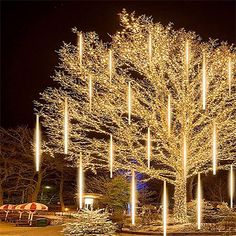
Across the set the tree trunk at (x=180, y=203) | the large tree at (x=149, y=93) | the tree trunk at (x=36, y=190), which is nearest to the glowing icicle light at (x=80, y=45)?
the large tree at (x=149, y=93)

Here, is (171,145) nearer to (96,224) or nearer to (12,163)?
(96,224)

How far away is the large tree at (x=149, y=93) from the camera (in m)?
23.7

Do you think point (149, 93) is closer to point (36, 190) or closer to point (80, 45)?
point (80, 45)

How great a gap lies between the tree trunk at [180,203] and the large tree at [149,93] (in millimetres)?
41

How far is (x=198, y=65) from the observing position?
2423 centimetres

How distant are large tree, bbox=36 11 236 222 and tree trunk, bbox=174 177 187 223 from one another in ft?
0.13

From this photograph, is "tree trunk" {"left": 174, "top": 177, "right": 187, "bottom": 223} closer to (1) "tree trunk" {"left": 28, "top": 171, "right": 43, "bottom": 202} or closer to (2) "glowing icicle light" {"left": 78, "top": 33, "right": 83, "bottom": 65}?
(2) "glowing icicle light" {"left": 78, "top": 33, "right": 83, "bottom": 65}

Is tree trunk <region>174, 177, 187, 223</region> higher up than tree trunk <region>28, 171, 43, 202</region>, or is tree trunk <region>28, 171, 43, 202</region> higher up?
tree trunk <region>28, 171, 43, 202</region>

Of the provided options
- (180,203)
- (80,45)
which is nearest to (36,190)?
(180,203)

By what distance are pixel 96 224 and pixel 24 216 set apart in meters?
18.4

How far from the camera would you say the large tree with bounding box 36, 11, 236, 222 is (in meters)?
23.7

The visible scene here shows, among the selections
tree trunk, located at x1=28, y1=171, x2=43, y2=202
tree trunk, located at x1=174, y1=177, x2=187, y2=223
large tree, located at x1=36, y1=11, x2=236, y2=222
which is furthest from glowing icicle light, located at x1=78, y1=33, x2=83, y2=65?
tree trunk, located at x1=28, y1=171, x2=43, y2=202

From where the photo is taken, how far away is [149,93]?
24.3 meters

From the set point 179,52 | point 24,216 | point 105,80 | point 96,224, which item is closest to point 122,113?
point 105,80
